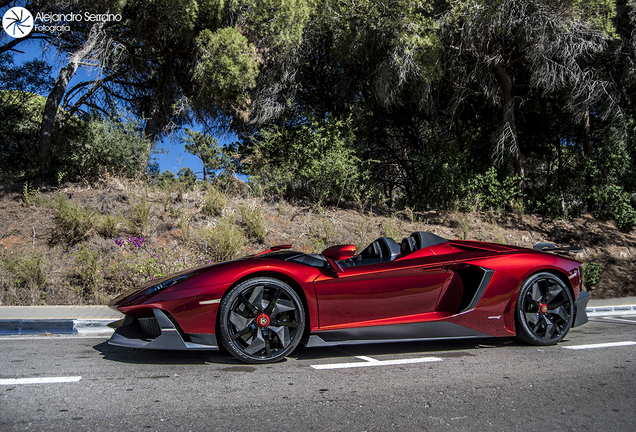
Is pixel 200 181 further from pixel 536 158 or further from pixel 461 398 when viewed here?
pixel 536 158

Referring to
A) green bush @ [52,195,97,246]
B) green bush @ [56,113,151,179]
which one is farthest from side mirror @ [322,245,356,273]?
green bush @ [56,113,151,179]

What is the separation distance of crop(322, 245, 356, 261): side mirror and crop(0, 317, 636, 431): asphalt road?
944 millimetres

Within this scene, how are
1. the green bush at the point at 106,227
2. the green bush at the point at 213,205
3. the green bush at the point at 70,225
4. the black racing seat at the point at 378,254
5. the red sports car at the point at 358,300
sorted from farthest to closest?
1. the green bush at the point at 213,205
2. the green bush at the point at 106,227
3. the green bush at the point at 70,225
4. the black racing seat at the point at 378,254
5. the red sports car at the point at 358,300

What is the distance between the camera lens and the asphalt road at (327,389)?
252 centimetres

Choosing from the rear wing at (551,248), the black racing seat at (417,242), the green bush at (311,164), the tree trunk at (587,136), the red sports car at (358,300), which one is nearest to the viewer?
the red sports car at (358,300)

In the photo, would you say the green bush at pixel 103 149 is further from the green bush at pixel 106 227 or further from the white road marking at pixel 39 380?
the white road marking at pixel 39 380

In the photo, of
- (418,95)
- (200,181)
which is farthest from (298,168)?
(418,95)

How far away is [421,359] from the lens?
13.1ft

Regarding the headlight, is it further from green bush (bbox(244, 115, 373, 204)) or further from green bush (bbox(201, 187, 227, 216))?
green bush (bbox(244, 115, 373, 204))

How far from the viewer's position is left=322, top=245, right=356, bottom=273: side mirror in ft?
12.9

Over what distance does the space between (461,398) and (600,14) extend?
13.1 m

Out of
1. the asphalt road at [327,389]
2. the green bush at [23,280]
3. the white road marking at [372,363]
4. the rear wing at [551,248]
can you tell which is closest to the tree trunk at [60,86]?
the green bush at [23,280]

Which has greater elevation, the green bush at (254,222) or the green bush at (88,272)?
the green bush at (254,222)

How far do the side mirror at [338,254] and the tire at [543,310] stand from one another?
1868mm
